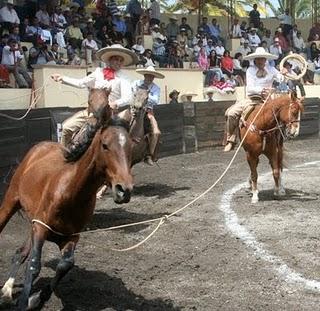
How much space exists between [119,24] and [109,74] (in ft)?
45.8

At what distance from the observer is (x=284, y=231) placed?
8.38 m

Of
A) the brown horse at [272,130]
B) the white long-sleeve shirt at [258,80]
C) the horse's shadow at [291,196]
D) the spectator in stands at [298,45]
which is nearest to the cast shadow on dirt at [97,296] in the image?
the brown horse at [272,130]

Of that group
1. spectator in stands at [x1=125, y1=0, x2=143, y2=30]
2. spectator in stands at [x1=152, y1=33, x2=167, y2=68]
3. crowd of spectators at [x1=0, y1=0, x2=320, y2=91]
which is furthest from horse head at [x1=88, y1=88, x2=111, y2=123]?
spectator in stands at [x1=125, y1=0, x2=143, y2=30]

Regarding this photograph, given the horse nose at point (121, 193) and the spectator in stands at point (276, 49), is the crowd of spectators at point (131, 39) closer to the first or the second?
the spectator in stands at point (276, 49)

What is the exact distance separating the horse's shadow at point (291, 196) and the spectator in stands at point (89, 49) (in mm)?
8817

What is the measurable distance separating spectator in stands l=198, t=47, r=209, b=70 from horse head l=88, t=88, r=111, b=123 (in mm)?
18963

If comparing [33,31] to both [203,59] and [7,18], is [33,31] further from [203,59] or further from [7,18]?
[203,59]

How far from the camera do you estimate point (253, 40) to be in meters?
27.3

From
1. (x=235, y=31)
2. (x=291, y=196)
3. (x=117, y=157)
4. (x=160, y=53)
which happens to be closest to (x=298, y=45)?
(x=235, y=31)

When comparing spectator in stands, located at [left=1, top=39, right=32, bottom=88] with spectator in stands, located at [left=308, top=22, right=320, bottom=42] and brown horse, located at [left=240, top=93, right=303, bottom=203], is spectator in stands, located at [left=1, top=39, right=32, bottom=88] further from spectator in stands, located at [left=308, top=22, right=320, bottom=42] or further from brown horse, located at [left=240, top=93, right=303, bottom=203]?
spectator in stands, located at [left=308, top=22, right=320, bottom=42]

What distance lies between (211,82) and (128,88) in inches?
604

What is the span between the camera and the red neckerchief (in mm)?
8258

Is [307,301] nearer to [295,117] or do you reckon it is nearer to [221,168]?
[295,117]

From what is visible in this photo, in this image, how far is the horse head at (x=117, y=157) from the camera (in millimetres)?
4340
